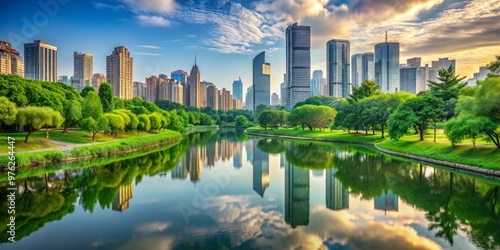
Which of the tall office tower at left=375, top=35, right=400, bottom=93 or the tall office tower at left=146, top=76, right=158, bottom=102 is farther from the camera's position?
the tall office tower at left=375, top=35, right=400, bottom=93

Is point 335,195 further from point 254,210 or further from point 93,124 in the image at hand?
point 93,124

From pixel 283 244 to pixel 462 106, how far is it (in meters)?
27.3

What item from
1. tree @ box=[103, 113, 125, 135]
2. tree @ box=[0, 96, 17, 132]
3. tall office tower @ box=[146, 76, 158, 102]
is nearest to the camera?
tree @ box=[0, 96, 17, 132]

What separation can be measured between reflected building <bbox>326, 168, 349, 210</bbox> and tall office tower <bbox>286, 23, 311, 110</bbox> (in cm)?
14598

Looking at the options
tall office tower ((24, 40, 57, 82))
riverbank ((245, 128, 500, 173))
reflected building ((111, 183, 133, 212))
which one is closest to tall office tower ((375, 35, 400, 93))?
riverbank ((245, 128, 500, 173))

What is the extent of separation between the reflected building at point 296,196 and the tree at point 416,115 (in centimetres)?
1768

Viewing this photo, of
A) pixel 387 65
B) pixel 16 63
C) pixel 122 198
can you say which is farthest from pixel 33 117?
pixel 387 65

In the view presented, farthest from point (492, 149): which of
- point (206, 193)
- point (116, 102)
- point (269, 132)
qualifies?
point (116, 102)

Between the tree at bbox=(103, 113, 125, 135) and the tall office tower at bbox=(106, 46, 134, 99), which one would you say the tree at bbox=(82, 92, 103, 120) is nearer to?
the tree at bbox=(103, 113, 125, 135)

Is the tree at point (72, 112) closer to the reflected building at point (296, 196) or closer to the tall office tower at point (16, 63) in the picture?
the reflected building at point (296, 196)

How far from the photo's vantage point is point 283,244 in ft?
37.1

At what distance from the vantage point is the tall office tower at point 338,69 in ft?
626

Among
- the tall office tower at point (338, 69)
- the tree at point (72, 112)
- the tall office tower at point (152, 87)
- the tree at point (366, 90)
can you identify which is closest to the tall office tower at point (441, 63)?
the tall office tower at point (338, 69)

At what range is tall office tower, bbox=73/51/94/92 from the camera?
415 ft
